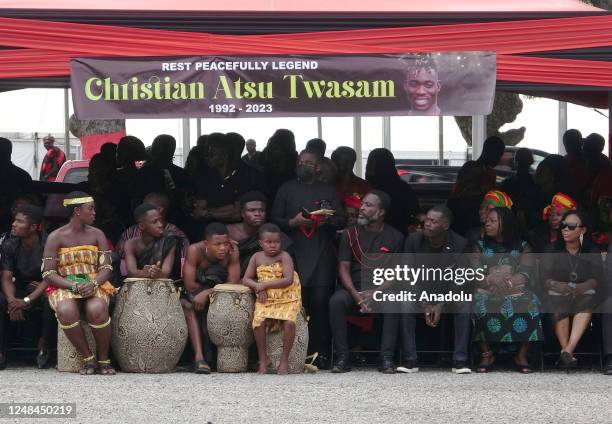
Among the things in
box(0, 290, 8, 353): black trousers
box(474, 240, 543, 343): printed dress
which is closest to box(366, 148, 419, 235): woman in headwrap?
box(474, 240, 543, 343): printed dress

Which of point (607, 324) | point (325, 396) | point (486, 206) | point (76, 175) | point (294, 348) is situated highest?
point (76, 175)

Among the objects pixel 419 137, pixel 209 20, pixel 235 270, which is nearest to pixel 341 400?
pixel 235 270

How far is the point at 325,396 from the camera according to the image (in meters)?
8.73

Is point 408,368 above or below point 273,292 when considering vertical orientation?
below

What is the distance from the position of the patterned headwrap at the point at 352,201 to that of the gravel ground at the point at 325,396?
146 centimetres

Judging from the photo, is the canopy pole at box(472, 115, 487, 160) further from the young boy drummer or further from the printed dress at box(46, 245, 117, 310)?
the printed dress at box(46, 245, 117, 310)

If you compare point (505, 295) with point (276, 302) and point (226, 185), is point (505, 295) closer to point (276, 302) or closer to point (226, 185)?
point (276, 302)

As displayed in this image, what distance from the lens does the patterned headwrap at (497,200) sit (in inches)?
404

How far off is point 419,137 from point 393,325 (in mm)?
13890

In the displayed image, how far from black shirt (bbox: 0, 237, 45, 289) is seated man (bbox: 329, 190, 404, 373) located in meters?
2.24

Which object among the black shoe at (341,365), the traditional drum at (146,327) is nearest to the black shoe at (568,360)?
the black shoe at (341,365)

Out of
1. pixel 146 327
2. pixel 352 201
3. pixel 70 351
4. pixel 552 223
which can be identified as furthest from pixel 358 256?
pixel 70 351

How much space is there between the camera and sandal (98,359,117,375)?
9.56m

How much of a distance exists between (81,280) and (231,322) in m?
1.12
